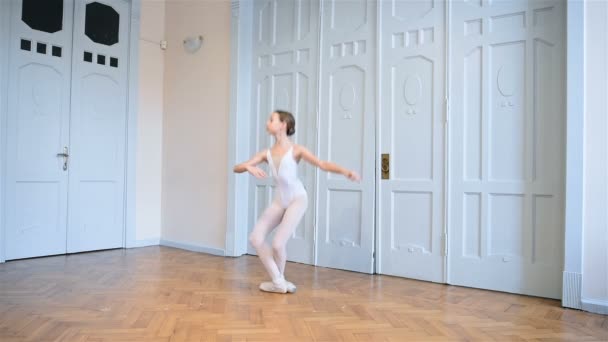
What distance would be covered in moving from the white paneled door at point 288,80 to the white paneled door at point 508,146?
1.47 m

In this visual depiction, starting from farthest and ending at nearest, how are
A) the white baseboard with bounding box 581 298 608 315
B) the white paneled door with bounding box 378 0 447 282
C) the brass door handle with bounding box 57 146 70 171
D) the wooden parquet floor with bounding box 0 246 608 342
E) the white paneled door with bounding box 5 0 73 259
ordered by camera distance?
the brass door handle with bounding box 57 146 70 171
the white paneled door with bounding box 5 0 73 259
the white paneled door with bounding box 378 0 447 282
the white baseboard with bounding box 581 298 608 315
the wooden parquet floor with bounding box 0 246 608 342

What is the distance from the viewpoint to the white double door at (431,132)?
353cm

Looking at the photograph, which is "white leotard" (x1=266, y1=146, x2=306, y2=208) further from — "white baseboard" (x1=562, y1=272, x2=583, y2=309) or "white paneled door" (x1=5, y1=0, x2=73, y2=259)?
"white paneled door" (x1=5, y1=0, x2=73, y2=259)

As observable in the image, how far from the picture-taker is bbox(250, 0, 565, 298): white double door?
353 centimetres

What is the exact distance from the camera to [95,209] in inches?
208

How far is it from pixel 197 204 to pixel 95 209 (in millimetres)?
1147

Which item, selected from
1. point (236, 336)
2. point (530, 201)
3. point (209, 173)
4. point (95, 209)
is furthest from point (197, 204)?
point (530, 201)

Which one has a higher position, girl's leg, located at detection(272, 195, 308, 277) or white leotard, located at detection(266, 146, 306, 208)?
white leotard, located at detection(266, 146, 306, 208)

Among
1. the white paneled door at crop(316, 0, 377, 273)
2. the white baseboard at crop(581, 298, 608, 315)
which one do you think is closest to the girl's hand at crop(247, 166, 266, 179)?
the white paneled door at crop(316, 0, 377, 273)

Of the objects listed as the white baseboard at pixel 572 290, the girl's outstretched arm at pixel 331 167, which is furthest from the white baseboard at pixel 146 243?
the white baseboard at pixel 572 290

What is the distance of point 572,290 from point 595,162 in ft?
2.95

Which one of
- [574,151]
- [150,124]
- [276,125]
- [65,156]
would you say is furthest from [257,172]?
[150,124]

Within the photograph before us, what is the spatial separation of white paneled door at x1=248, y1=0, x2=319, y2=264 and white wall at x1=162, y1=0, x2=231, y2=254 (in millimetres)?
366

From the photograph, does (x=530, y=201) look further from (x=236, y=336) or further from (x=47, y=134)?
(x=47, y=134)
